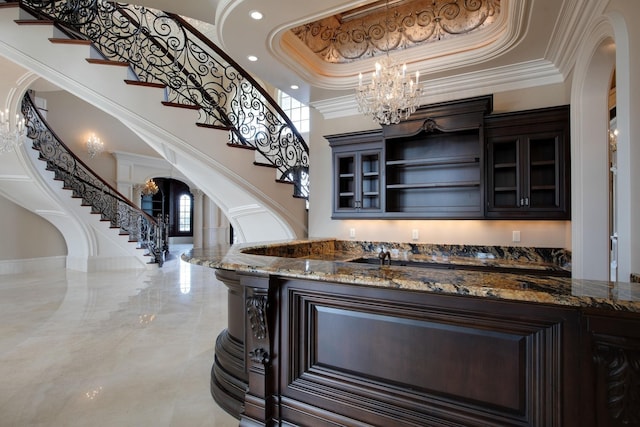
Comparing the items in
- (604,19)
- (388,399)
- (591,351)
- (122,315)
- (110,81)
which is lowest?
(122,315)

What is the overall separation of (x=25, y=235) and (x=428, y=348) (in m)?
10.4

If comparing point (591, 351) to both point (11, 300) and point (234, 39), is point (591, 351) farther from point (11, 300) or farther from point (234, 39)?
point (11, 300)

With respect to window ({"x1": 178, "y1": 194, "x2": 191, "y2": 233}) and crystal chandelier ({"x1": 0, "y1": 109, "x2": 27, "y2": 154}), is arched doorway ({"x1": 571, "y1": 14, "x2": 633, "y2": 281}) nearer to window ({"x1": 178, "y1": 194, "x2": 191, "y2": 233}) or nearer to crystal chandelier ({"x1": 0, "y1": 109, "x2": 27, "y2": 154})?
crystal chandelier ({"x1": 0, "y1": 109, "x2": 27, "y2": 154})

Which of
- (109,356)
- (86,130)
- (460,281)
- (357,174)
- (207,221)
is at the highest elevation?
(86,130)

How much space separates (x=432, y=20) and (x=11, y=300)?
24.3 ft

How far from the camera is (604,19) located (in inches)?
90.0

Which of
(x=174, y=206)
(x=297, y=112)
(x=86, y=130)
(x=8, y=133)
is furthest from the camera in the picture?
(x=174, y=206)

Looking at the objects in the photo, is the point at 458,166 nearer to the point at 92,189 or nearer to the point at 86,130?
the point at 92,189

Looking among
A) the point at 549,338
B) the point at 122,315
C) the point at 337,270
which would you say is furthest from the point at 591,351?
the point at 122,315

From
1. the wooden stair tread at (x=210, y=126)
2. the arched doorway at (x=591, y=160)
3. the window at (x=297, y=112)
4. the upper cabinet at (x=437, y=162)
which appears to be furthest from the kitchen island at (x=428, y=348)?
the window at (x=297, y=112)

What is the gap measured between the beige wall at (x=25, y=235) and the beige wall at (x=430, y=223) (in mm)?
7817

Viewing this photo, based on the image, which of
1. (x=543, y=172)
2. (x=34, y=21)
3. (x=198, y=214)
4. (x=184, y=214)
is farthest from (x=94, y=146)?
(x=543, y=172)

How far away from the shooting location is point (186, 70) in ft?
15.1

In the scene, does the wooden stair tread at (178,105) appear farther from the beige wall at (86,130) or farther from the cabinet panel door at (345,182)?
the beige wall at (86,130)
